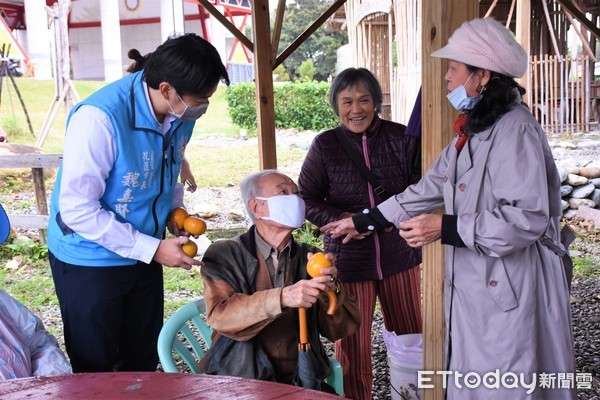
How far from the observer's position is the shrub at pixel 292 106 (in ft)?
50.7

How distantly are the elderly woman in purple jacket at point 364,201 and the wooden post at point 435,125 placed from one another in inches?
20.0

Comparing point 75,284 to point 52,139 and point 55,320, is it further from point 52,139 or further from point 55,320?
point 52,139

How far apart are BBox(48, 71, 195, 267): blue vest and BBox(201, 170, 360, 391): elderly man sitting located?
1.10 feet

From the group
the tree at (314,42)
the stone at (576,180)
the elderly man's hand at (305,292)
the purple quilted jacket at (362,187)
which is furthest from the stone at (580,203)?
the tree at (314,42)

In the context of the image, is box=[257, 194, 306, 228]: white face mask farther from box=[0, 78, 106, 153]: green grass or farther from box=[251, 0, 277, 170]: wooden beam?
box=[0, 78, 106, 153]: green grass

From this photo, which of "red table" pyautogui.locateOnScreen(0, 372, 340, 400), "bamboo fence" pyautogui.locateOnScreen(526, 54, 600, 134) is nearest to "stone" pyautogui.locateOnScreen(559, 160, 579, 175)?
"bamboo fence" pyautogui.locateOnScreen(526, 54, 600, 134)

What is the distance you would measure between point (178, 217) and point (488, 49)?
143 centimetres

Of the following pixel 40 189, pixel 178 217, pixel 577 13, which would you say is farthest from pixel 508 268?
pixel 40 189

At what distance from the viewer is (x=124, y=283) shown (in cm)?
257

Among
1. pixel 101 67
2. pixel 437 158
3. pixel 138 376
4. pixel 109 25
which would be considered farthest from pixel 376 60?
pixel 138 376

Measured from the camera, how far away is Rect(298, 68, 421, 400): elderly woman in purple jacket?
3326 mm

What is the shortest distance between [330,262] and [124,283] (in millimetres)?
865

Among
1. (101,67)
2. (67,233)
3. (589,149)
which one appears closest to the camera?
(67,233)

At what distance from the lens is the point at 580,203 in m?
8.62
